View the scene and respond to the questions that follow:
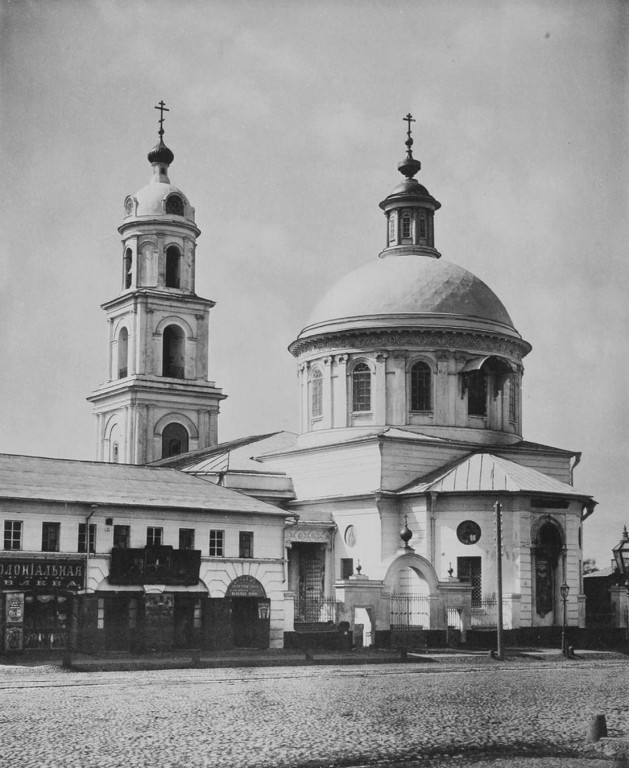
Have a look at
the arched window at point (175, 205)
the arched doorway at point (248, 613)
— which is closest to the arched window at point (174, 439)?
the arched window at point (175, 205)

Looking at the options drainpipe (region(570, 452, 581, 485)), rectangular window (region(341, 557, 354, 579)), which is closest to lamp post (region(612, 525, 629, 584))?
drainpipe (region(570, 452, 581, 485))

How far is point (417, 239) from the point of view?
191ft

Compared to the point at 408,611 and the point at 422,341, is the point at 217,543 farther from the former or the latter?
the point at 422,341

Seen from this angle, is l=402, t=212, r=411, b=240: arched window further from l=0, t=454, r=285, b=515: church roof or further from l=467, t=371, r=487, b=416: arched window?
l=0, t=454, r=285, b=515: church roof

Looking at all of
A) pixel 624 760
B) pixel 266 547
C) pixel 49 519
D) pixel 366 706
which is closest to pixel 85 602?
pixel 49 519

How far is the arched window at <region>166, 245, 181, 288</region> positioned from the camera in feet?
207

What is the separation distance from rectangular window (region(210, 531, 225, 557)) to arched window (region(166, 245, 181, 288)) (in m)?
23.2

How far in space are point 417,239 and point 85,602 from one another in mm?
26386

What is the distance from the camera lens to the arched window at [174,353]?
63469 millimetres

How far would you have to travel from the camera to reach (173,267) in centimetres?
6384

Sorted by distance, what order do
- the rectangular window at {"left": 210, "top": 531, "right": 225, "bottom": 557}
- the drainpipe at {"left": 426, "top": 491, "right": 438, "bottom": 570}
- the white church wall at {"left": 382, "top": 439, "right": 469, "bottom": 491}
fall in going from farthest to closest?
1. the white church wall at {"left": 382, "top": 439, "right": 469, "bottom": 491}
2. the drainpipe at {"left": 426, "top": 491, "right": 438, "bottom": 570}
3. the rectangular window at {"left": 210, "top": 531, "right": 225, "bottom": 557}

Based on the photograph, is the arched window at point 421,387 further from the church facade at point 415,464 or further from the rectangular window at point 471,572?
the rectangular window at point 471,572

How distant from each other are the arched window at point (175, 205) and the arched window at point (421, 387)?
A: 1713cm

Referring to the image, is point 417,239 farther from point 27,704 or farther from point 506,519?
point 27,704
